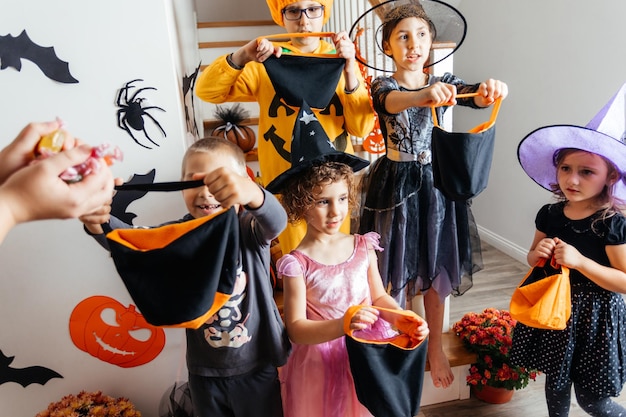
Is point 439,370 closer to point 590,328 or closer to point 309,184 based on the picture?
point 590,328

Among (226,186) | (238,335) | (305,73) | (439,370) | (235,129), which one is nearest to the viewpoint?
(226,186)

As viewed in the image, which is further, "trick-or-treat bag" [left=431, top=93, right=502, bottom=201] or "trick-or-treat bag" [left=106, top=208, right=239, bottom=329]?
"trick-or-treat bag" [left=431, top=93, right=502, bottom=201]

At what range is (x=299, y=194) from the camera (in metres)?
1.13

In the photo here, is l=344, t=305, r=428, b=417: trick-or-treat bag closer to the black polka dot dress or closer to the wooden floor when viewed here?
the black polka dot dress

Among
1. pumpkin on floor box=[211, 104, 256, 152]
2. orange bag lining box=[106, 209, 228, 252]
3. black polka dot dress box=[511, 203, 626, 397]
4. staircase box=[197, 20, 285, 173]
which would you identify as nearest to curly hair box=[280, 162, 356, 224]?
orange bag lining box=[106, 209, 228, 252]

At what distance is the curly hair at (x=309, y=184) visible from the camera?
110 cm

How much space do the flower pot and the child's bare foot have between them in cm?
19

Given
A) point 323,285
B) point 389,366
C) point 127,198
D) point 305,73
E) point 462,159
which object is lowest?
point 389,366

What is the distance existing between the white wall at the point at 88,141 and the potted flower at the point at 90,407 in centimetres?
5

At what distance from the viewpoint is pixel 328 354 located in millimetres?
1153

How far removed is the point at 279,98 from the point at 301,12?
245mm

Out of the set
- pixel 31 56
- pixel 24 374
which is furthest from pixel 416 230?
pixel 24 374

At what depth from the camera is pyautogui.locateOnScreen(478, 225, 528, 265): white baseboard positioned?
2.85m

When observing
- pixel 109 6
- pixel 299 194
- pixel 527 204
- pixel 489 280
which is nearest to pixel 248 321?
pixel 299 194
